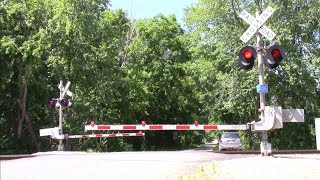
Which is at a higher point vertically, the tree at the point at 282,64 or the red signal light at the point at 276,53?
the tree at the point at 282,64

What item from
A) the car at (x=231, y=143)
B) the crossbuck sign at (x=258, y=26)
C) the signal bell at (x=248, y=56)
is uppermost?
the crossbuck sign at (x=258, y=26)

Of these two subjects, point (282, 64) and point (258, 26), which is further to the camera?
point (282, 64)

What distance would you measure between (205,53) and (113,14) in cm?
1207

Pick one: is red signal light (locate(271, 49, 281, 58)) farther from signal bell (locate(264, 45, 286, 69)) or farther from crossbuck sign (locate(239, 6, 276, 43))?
crossbuck sign (locate(239, 6, 276, 43))

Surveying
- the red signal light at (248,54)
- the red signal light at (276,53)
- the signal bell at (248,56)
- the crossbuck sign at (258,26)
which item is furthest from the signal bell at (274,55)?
the crossbuck sign at (258,26)

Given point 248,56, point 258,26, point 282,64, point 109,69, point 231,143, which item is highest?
point 109,69

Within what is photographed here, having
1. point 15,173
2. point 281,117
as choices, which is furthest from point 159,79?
point 15,173

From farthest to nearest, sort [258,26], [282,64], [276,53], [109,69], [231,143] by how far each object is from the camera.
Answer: [109,69]
[282,64]
[231,143]
[258,26]
[276,53]

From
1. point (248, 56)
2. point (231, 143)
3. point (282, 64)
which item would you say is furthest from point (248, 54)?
point (282, 64)

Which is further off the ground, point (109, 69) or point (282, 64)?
point (109, 69)

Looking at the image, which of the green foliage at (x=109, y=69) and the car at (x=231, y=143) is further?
the green foliage at (x=109, y=69)

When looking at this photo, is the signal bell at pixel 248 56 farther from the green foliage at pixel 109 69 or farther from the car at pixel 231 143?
the green foliage at pixel 109 69

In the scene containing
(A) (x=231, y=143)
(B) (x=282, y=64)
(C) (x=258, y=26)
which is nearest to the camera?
(C) (x=258, y=26)

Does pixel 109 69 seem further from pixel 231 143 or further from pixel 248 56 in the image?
pixel 248 56
